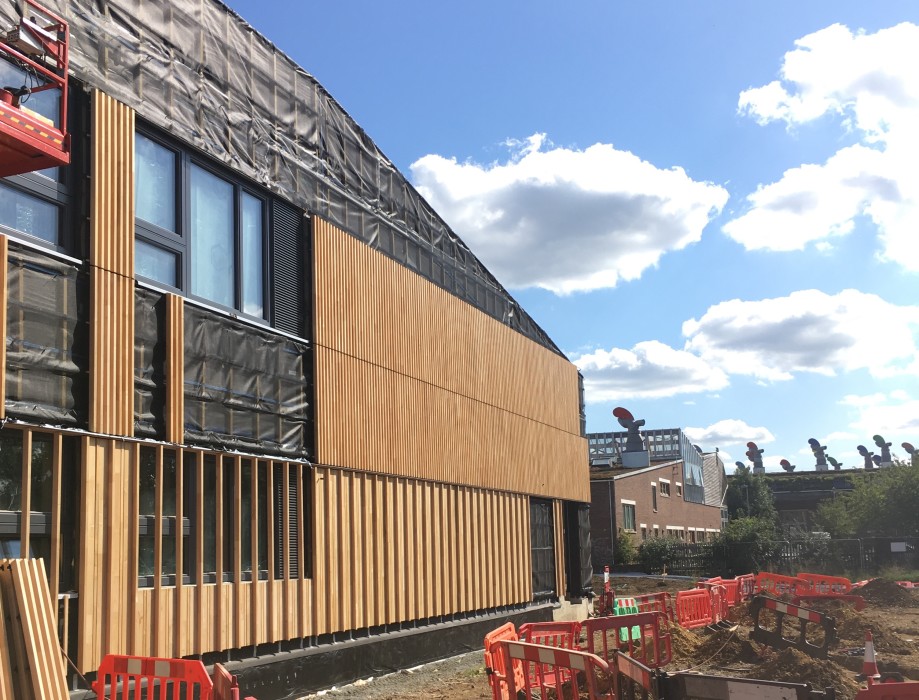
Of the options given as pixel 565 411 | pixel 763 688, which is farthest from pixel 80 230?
pixel 565 411

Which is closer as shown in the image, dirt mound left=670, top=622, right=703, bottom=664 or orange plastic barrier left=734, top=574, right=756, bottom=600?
dirt mound left=670, top=622, right=703, bottom=664

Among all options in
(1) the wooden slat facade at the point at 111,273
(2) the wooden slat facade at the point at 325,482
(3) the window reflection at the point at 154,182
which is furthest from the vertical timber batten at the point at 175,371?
(3) the window reflection at the point at 154,182

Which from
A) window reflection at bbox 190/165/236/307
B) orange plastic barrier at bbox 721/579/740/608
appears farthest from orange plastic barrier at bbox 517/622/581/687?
orange plastic barrier at bbox 721/579/740/608

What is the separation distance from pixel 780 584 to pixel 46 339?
28.7 meters

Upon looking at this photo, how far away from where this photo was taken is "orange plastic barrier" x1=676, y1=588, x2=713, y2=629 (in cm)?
2341

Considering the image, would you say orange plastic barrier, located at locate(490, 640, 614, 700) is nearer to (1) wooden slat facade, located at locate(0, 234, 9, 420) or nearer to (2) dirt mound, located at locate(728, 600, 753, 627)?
(1) wooden slat facade, located at locate(0, 234, 9, 420)

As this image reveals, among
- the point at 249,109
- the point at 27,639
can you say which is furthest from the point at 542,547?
the point at 27,639

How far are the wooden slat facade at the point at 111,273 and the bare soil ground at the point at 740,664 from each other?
6.11 metres

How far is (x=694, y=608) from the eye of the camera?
79.8ft

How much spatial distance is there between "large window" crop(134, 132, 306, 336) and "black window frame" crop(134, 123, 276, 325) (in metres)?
0.01

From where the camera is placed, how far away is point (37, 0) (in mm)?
10922

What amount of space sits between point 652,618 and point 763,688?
642 centimetres

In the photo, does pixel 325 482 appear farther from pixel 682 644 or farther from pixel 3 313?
pixel 682 644

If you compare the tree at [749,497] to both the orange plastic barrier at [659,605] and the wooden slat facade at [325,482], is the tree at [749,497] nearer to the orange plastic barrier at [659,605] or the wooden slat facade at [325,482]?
the wooden slat facade at [325,482]
